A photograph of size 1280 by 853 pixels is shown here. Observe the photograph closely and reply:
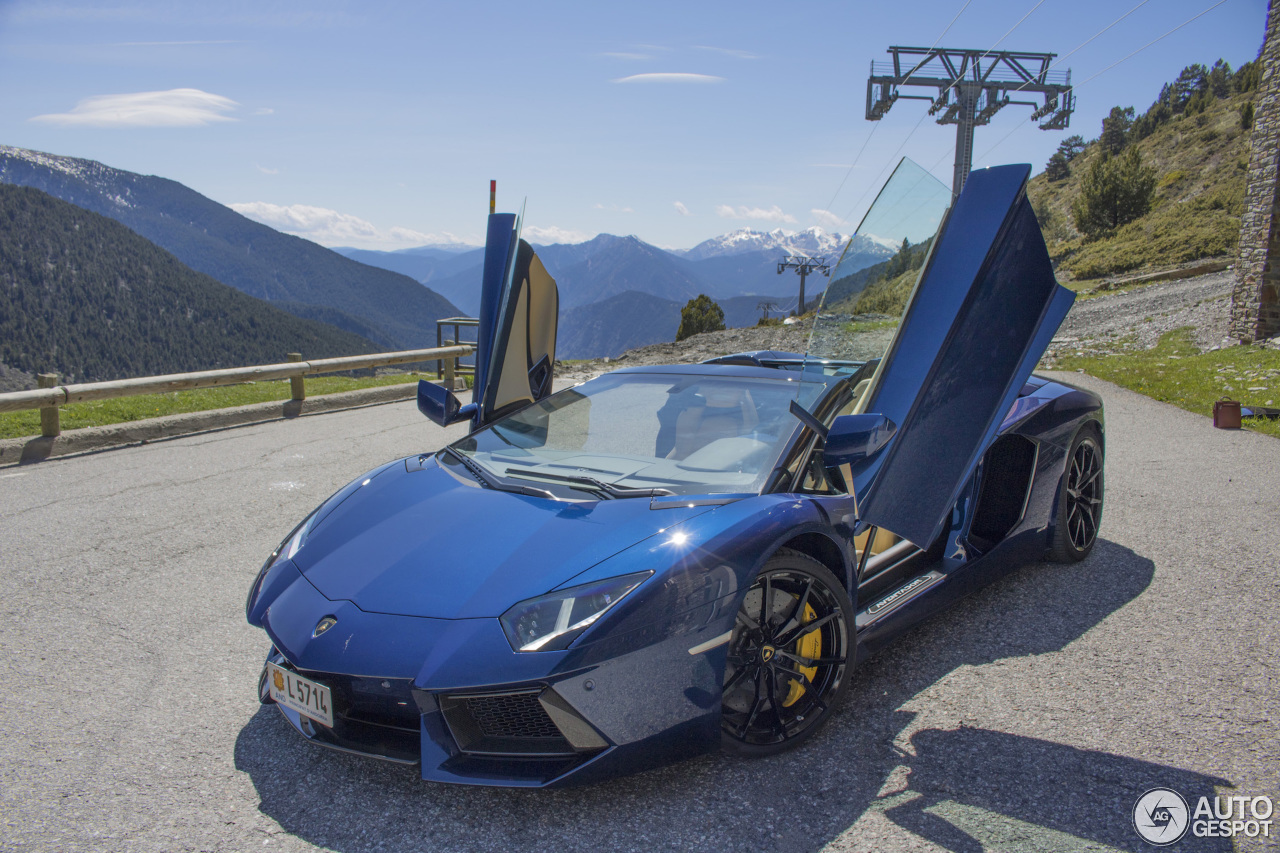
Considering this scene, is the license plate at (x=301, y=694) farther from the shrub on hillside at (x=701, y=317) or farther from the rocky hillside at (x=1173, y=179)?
the shrub on hillside at (x=701, y=317)

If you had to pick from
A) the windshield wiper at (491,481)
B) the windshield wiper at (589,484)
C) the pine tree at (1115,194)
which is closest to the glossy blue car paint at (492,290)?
the windshield wiper at (491,481)

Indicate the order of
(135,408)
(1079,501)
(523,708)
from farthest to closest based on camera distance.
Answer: (135,408) → (1079,501) → (523,708)

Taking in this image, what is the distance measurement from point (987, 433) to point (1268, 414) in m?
8.20

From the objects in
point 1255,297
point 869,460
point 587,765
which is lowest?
point 587,765

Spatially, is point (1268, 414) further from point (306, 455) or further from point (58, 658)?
point (58, 658)

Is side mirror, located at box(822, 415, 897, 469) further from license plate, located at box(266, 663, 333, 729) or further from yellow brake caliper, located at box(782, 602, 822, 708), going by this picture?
license plate, located at box(266, 663, 333, 729)

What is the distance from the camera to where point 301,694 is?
7.12ft

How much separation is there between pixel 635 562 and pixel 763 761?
82 cm

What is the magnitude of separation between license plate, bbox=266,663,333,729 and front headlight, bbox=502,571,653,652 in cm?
Answer: 56

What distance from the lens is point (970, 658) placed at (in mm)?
3115

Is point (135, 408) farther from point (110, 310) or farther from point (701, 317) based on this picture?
point (110, 310)

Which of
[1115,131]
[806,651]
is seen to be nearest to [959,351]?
[806,651]

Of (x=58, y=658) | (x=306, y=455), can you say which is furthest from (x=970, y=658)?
(x=306, y=455)

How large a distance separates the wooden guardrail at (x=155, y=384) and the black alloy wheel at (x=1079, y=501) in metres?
7.63
